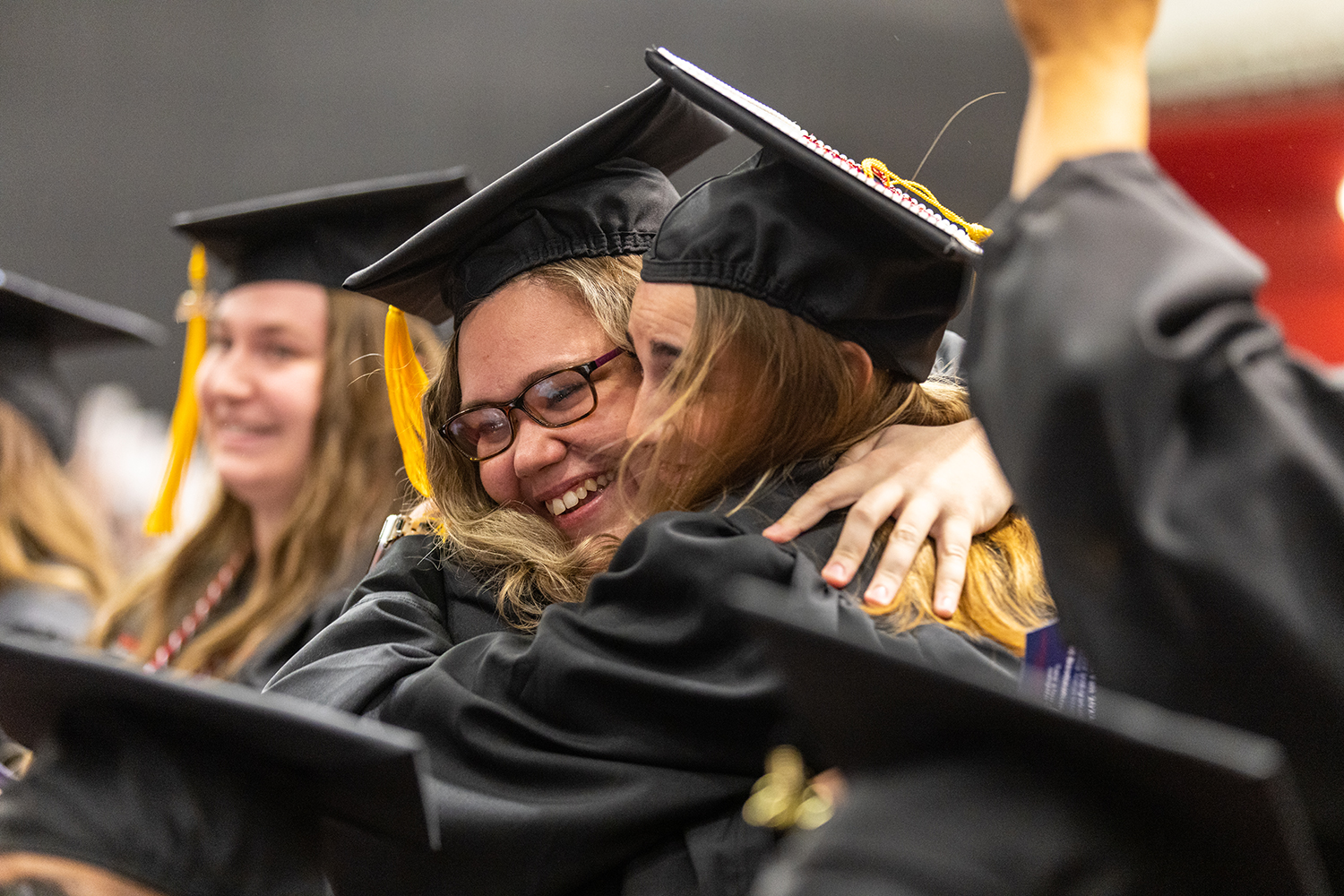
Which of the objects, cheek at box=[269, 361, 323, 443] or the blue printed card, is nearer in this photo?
the blue printed card

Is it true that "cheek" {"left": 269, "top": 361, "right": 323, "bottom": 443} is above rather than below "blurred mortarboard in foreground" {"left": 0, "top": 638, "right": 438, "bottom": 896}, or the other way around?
below

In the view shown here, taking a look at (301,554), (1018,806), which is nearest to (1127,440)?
(1018,806)

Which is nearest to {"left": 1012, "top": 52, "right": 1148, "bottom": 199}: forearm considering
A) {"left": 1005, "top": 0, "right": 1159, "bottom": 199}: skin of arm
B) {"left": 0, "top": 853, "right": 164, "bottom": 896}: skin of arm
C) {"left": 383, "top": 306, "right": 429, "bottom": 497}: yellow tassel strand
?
{"left": 1005, "top": 0, "right": 1159, "bottom": 199}: skin of arm

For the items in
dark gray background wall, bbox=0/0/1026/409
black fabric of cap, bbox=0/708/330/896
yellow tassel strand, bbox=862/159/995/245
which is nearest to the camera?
black fabric of cap, bbox=0/708/330/896

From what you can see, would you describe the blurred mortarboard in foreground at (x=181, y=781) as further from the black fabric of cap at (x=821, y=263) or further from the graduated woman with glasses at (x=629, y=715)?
the black fabric of cap at (x=821, y=263)

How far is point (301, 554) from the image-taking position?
2.89 m

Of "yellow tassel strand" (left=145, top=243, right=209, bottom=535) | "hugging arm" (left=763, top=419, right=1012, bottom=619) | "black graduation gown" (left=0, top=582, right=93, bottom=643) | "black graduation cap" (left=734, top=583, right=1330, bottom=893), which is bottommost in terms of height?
"black graduation gown" (left=0, top=582, right=93, bottom=643)

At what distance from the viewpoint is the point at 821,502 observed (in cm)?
141

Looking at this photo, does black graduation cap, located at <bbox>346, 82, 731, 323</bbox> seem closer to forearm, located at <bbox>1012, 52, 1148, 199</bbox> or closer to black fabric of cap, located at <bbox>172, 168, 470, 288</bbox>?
black fabric of cap, located at <bbox>172, 168, 470, 288</bbox>

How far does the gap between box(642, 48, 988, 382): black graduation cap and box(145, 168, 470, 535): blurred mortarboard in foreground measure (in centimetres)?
102

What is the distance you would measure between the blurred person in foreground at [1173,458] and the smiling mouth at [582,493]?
1.13 m

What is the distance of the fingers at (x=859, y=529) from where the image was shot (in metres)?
1.32

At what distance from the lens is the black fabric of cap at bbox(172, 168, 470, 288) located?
2.45 metres

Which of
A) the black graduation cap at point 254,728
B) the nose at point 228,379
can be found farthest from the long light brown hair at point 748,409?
the nose at point 228,379
